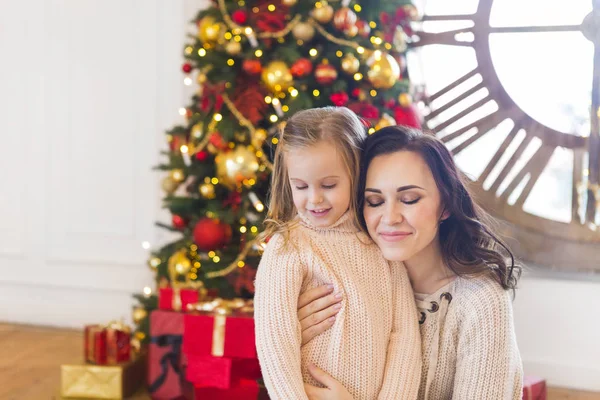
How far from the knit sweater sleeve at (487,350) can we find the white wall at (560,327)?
5.37ft

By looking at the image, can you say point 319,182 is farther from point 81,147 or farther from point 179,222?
point 81,147

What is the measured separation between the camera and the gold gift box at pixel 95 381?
2.69m

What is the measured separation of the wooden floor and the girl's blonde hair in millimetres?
1536

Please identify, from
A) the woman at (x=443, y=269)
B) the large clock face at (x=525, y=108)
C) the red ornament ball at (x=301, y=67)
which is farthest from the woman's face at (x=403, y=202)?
the large clock face at (x=525, y=108)

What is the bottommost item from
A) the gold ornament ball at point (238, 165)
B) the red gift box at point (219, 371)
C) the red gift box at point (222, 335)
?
the red gift box at point (219, 371)

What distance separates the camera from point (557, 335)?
10.1 ft

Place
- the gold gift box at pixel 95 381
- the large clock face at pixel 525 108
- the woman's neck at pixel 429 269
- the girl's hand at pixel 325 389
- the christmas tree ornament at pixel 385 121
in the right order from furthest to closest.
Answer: the large clock face at pixel 525 108 → the gold gift box at pixel 95 381 → the christmas tree ornament at pixel 385 121 → the woman's neck at pixel 429 269 → the girl's hand at pixel 325 389

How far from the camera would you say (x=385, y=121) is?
262cm

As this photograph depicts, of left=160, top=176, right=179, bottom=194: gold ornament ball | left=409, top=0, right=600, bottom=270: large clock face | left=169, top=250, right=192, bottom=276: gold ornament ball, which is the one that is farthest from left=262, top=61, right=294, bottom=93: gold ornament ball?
left=409, top=0, right=600, bottom=270: large clock face

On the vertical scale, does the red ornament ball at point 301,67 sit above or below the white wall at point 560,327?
above

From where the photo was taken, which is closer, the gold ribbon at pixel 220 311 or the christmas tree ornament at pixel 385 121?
the gold ribbon at pixel 220 311

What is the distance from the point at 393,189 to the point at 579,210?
1.81 m

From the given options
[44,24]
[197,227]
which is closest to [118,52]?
[44,24]

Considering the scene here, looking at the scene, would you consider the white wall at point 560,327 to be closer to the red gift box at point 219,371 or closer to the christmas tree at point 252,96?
the christmas tree at point 252,96
